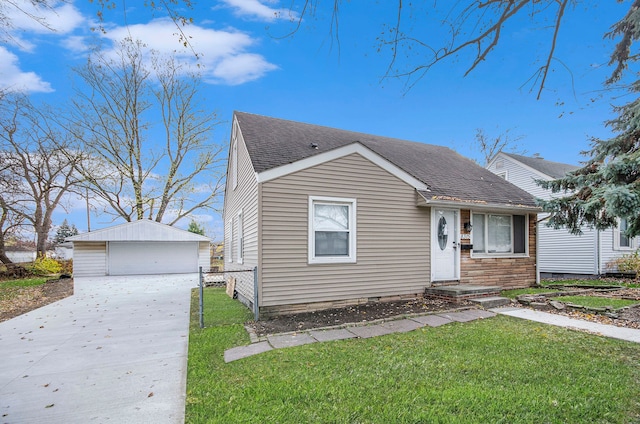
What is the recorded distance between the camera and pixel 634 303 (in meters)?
7.12

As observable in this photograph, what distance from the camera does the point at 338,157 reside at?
24.5 feet

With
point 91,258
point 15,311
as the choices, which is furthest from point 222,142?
point 15,311

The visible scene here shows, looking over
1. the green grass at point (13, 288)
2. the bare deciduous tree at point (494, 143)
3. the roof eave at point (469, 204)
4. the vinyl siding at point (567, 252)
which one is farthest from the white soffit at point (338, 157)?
the bare deciduous tree at point (494, 143)

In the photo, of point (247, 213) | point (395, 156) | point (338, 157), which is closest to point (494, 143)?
point (395, 156)

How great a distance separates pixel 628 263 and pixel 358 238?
1243 centimetres

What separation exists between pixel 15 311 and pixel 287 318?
7.79 meters

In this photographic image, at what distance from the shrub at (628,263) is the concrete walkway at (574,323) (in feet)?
30.2

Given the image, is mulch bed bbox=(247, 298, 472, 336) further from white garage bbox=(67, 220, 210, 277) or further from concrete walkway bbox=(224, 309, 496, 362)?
white garage bbox=(67, 220, 210, 277)

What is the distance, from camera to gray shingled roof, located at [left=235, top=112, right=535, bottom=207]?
25.8ft

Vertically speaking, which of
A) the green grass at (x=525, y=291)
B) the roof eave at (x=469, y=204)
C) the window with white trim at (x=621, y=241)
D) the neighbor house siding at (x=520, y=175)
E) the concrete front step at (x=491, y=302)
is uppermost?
the neighbor house siding at (x=520, y=175)

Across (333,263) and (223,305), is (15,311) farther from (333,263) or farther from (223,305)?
(333,263)

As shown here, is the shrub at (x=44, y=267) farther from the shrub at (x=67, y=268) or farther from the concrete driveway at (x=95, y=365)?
the concrete driveway at (x=95, y=365)

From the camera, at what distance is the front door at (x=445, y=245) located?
8648mm

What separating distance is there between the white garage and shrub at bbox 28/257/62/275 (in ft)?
5.49
